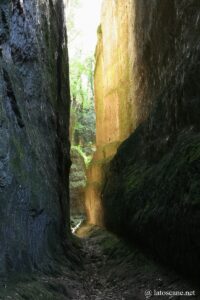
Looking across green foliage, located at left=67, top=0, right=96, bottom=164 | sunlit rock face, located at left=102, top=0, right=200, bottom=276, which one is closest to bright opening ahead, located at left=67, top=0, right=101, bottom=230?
green foliage, located at left=67, top=0, right=96, bottom=164

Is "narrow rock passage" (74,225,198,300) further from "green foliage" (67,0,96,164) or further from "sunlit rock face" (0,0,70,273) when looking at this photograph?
"green foliage" (67,0,96,164)

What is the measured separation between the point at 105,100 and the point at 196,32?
1154cm

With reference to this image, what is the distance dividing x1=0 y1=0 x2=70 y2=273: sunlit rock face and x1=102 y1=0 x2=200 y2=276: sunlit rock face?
73.6 inches

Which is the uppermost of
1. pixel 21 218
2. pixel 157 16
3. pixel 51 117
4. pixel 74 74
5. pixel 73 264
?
pixel 74 74

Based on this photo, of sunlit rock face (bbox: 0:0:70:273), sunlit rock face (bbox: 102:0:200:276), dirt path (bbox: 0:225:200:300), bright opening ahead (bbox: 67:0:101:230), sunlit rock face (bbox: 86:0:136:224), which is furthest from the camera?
bright opening ahead (bbox: 67:0:101:230)

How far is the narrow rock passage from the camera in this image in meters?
6.55

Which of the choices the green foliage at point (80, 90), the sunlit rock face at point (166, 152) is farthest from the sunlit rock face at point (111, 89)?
the green foliage at point (80, 90)

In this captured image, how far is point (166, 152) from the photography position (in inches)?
331

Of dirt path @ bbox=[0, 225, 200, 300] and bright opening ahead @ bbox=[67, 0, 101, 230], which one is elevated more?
bright opening ahead @ bbox=[67, 0, 101, 230]

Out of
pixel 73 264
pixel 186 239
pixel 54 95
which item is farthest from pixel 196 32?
pixel 73 264

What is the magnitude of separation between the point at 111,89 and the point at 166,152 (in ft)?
33.1

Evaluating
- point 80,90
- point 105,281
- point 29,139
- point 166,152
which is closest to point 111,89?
point 166,152

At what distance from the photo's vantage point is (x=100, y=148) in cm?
1903

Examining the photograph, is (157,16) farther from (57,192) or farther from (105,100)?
(105,100)
